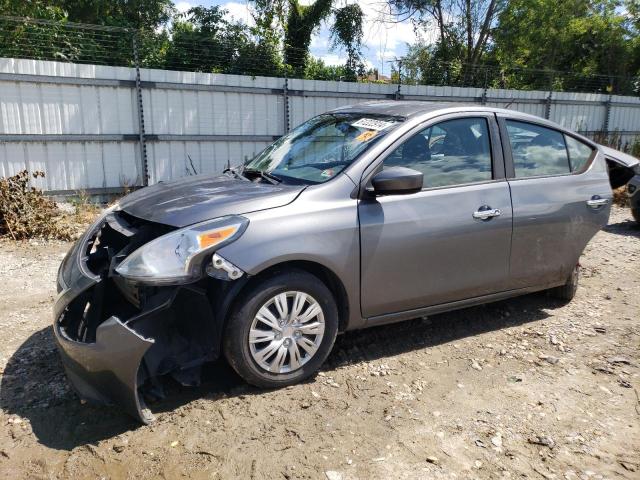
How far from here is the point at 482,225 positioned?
392cm

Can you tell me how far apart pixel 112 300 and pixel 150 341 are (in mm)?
577

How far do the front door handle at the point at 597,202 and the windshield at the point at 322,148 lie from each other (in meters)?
1.86

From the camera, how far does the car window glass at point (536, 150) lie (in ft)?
14.0

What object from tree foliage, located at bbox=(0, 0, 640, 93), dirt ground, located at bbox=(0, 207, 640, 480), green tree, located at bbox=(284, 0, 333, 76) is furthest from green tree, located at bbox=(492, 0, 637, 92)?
dirt ground, located at bbox=(0, 207, 640, 480)

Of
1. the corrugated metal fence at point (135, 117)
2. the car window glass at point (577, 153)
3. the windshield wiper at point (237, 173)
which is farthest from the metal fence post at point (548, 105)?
the windshield wiper at point (237, 173)

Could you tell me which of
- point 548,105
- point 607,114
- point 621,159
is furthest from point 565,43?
point 621,159

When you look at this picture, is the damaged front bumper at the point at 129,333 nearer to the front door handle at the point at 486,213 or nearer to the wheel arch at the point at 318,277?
the wheel arch at the point at 318,277

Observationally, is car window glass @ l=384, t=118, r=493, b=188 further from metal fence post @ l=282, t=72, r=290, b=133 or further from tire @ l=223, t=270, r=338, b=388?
metal fence post @ l=282, t=72, r=290, b=133

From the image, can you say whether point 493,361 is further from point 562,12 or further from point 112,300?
point 562,12

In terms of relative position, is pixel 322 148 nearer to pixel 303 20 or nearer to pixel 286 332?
pixel 286 332

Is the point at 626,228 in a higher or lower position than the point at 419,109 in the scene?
lower

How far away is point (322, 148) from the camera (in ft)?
13.1

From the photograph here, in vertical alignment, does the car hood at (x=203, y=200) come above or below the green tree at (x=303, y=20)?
below

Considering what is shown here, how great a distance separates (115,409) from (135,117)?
712cm
